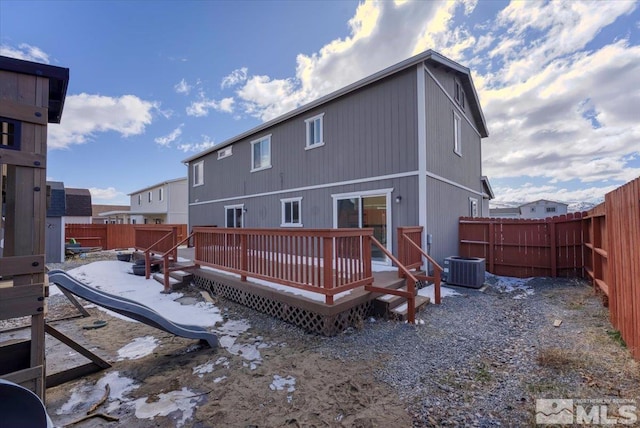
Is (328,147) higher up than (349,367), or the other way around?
(328,147)

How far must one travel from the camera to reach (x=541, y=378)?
9.23 ft

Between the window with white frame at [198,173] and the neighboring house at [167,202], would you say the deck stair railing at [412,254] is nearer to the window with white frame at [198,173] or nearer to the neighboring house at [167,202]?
the window with white frame at [198,173]

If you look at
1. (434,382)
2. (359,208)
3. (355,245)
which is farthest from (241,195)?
(434,382)

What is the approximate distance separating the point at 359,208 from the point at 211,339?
5503mm

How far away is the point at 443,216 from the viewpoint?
817 cm

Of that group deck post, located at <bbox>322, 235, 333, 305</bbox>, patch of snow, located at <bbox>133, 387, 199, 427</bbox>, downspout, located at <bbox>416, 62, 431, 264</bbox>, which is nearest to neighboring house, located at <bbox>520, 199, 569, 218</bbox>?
downspout, located at <bbox>416, 62, 431, 264</bbox>

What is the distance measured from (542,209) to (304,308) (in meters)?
48.3

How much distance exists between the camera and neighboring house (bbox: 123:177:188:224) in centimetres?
2328

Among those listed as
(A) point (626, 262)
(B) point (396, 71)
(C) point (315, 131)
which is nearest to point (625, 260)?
(A) point (626, 262)

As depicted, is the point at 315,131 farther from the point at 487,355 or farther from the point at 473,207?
the point at 487,355

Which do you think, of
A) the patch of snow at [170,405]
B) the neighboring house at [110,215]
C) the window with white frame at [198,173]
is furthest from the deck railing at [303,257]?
the neighboring house at [110,215]

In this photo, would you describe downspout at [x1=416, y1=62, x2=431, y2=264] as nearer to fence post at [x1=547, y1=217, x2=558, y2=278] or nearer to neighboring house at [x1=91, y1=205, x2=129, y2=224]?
fence post at [x1=547, y1=217, x2=558, y2=278]

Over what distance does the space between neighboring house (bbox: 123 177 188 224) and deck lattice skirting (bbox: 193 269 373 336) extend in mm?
20459

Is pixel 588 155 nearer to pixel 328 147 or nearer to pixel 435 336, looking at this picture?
pixel 328 147
